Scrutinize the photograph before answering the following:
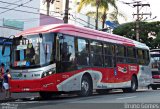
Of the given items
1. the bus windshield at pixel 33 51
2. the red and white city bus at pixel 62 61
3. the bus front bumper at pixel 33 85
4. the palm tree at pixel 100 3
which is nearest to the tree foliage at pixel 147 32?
the palm tree at pixel 100 3

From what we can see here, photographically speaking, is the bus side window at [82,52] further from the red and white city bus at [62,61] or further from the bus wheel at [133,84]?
the bus wheel at [133,84]

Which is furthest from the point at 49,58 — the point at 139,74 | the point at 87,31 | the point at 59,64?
the point at 139,74

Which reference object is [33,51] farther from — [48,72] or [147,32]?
[147,32]

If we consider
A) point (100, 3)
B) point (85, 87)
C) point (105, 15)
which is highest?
point (100, 3)

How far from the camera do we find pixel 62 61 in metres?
17.9

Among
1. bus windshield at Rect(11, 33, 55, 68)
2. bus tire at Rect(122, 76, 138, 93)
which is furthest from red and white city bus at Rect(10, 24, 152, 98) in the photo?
bus tire at Rect(122, 76, 138, 93)

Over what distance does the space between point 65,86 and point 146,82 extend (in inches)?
434

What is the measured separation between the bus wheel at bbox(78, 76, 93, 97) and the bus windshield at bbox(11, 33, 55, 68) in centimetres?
276

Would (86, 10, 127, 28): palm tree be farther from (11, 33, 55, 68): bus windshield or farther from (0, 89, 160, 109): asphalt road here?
(11, 33, 55, 68): bus windshield

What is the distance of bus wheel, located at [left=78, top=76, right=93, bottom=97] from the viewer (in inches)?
763

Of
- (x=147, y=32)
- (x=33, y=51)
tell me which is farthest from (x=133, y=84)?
(x=147, y=32)

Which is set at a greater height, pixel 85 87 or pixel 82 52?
pixel 82 52

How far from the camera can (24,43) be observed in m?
18.2

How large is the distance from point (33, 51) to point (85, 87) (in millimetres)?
3627
